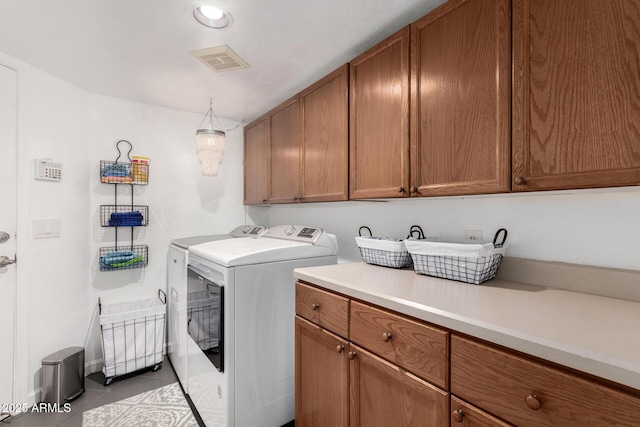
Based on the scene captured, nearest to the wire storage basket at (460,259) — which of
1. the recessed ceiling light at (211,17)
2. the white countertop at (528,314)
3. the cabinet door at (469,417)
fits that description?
the white countertop at (528,314)

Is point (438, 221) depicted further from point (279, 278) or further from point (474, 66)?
point (279, 278)

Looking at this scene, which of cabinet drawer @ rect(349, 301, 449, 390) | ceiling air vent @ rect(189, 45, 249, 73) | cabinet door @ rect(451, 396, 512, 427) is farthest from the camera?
ceiling air vent @ rect(189, 45, 249, 73)

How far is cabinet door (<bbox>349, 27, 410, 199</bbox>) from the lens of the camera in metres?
1.38

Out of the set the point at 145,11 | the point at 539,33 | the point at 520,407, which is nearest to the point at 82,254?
the point at 145,11

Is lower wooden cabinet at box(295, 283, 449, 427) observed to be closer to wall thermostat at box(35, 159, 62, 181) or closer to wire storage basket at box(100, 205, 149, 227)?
wire storage basket at box(100, 205, 149, 227)

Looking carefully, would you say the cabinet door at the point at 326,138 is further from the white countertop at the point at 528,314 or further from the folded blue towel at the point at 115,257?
the folded blue towel at the point at 115,257

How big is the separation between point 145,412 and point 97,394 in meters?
0.49

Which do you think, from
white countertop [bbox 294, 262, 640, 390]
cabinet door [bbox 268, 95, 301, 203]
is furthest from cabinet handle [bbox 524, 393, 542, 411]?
cabinet door [bbox 268, 95, 301, 203]

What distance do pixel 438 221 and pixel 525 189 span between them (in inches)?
24.8

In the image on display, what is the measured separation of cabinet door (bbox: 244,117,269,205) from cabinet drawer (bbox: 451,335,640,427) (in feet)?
6.75

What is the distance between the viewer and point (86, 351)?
2.31 meters

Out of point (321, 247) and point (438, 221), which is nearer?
point (438, 221)

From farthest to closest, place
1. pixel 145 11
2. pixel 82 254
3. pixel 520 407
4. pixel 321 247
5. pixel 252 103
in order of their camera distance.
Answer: pixel 252 103 < pixel 82 254 < pixel 321 247 < pixel 145 11 < pixel 520 407

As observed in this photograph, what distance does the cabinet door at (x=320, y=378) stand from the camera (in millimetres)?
1238
